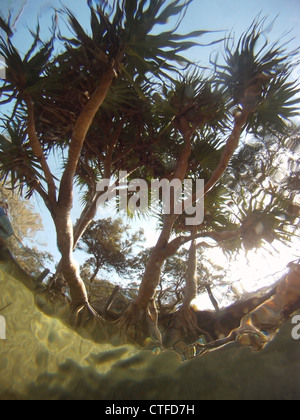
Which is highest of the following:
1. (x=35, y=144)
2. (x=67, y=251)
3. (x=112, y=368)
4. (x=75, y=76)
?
(x=75, y=76)

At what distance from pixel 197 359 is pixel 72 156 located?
2.53 metres

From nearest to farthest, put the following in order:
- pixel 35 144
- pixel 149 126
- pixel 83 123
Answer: pixel 83 123 → pixel 35 144 → pixel 149 126

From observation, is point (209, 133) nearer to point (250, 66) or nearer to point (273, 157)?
point (250, 66)

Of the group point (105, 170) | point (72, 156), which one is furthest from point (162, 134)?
point (72, 156)

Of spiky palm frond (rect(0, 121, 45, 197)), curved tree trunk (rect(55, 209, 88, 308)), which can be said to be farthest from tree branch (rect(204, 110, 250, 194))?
spiky palm frond (rect(0, 121, 45, 197))

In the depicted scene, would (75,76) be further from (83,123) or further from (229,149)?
(229,149)

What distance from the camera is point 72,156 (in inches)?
110

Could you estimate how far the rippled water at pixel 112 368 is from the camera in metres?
0.62

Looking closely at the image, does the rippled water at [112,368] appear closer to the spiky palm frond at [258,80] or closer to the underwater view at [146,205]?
the underwater view at [146,205]

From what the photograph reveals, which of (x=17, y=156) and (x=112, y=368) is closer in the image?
(x=112, y=368)

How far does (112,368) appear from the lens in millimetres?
767

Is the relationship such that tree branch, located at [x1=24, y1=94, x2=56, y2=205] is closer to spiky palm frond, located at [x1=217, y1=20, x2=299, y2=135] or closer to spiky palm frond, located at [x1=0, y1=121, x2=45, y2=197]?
spiky palm frond, located at [x1=0, y1=121, x2=45, y2=197]

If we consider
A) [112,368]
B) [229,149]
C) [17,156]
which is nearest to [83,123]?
[17,156]

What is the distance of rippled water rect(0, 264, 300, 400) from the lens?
24.6 inches
